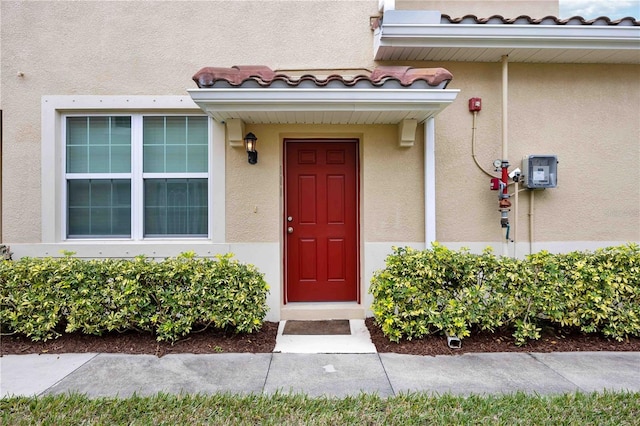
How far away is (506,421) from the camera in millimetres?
2557

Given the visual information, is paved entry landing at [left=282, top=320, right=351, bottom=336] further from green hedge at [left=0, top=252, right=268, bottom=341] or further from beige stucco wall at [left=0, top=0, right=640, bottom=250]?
beige stucco wall at [left=0, top=0, right=640, bottom=250]

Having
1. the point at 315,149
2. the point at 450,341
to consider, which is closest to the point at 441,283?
the point at 450,341

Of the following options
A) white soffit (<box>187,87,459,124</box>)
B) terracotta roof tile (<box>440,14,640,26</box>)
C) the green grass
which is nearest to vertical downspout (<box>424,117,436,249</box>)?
white soffit (<box>187,87,459,124</box>)

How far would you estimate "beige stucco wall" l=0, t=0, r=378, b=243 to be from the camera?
4.75m

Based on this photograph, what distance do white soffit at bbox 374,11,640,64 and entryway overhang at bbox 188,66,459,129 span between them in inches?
27.0

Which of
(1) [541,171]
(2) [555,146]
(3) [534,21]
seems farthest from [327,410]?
(3) [534,21]

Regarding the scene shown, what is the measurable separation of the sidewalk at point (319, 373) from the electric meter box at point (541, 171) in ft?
7.10

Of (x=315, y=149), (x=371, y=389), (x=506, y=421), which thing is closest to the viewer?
(x=506, y=421)

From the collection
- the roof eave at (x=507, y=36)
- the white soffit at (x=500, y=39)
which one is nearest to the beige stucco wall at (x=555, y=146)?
Result: the white soffit at (x=500, y=39)

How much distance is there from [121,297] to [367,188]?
3336mm

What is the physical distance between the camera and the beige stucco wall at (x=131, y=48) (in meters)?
4.75

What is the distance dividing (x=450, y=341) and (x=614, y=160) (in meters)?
3.68

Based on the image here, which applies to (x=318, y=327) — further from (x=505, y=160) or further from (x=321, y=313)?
(x=505, y=160)

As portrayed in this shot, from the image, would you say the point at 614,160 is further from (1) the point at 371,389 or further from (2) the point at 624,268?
(1) the point at 371,389
